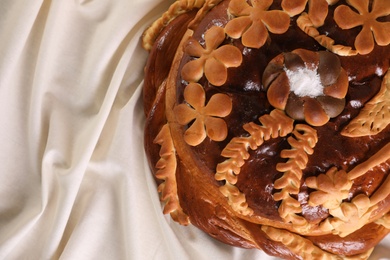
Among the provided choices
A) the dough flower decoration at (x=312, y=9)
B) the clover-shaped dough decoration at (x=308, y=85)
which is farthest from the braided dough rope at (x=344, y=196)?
the dough flower decoration at (x=312, y=9)

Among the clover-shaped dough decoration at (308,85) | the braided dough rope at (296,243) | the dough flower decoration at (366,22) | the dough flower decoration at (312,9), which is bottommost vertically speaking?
the braided dough rope at (296,243)

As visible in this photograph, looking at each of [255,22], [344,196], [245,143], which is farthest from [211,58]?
[344,196]

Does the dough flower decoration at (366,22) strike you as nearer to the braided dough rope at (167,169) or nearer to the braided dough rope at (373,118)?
the braided dough rope at (373,118)

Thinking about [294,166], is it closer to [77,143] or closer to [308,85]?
[308,85]

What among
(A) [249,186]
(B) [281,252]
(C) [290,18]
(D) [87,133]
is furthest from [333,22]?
(D) [87,133]

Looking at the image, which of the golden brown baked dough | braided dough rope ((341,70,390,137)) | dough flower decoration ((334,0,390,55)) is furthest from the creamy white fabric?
dough flower decoration ((334,0,390,55))

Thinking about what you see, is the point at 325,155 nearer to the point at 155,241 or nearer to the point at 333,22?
the point at 333,22
